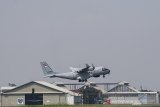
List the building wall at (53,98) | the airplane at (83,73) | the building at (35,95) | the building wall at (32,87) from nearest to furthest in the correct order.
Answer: the building wall at (53,98), the building at (35,95), the building wall at (32,87), the airplane at (83,73)

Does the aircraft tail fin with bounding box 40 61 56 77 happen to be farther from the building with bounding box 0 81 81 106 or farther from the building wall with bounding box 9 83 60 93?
the building with bounding box 0 81 81 106

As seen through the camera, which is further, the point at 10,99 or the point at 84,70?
the point at 84,70

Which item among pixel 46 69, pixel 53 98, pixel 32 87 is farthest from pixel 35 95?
pixel 46 69

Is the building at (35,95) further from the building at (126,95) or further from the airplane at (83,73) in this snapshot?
the building at (126,95)

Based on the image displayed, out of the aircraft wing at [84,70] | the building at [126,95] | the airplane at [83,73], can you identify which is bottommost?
the building at [126,95]

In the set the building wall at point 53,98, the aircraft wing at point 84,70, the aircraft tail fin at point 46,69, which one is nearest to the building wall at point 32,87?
the building wall at point 53,98

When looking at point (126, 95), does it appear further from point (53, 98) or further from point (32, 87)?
point (53, 98)

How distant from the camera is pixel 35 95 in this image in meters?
139

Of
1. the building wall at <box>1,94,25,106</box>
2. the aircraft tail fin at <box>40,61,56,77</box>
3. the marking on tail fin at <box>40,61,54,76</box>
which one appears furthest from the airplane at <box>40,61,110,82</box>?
the building wall at <box>1,94,25,106</box>

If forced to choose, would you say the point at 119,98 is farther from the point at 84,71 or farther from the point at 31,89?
the point at 31,89

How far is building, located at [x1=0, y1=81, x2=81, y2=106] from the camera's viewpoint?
135 meters

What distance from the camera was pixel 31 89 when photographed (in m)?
138

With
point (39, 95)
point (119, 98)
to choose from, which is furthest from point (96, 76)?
point (119, 98)

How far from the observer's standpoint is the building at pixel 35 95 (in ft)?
442
